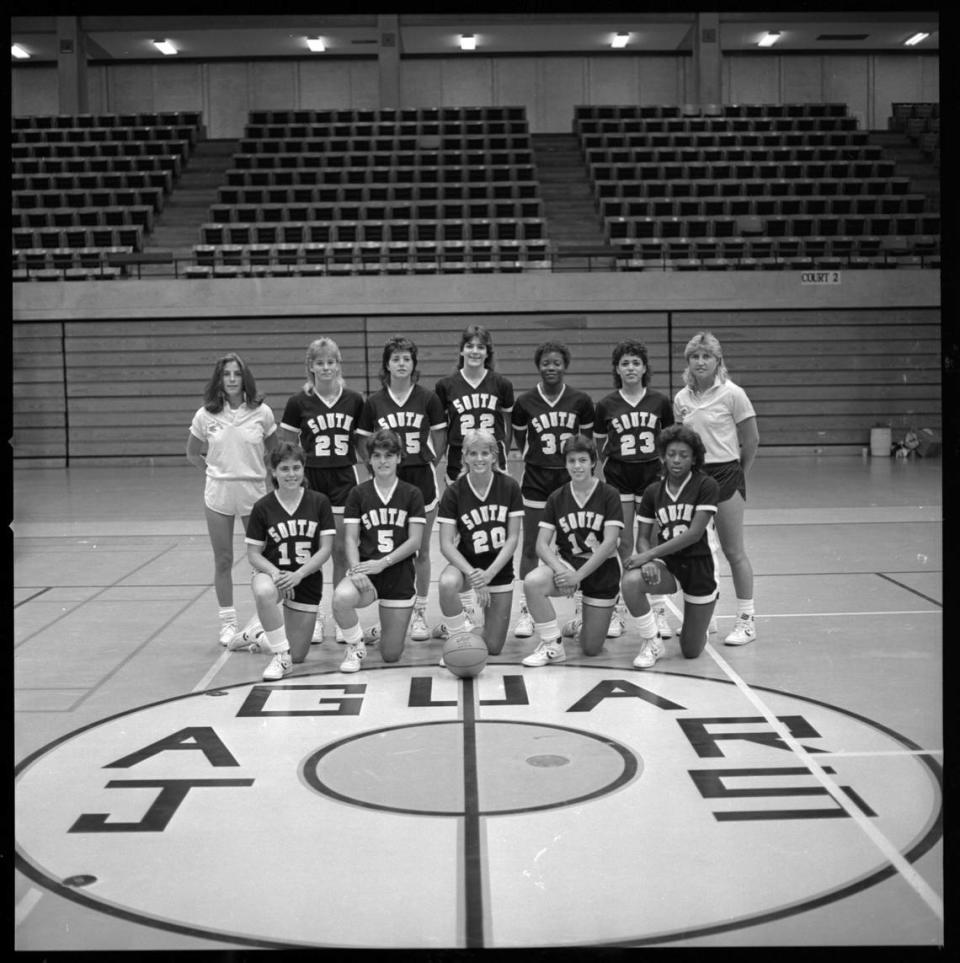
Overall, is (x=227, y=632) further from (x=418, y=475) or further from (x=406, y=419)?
(x=406, y=419)

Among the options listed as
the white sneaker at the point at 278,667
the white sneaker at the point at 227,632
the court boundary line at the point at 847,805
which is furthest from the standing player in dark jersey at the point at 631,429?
the white sneaker at the point at 227,632

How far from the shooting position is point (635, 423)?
719cm

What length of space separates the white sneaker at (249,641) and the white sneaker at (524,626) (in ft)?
5.30

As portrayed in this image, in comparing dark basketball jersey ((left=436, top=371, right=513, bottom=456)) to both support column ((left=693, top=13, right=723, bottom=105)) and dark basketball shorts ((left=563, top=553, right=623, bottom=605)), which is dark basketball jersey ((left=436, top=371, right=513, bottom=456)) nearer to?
dark basketball shorts ((left=563, top=553, right=623, bottom=605))

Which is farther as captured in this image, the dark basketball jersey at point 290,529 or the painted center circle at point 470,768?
the dark basketball jersey at point 290,529

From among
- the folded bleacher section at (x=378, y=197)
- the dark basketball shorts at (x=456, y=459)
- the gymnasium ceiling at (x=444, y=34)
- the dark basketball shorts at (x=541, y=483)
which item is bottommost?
the dark basketball shorts at (x=541, y=483)

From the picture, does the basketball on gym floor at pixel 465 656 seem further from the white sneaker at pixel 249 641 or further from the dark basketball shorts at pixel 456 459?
the dark basketball shorts at pixel 456 459

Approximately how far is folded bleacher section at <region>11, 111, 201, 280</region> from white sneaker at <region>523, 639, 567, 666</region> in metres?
16.3

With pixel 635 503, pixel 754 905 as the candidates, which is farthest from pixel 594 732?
pixel 635 503

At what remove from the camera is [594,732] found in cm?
525

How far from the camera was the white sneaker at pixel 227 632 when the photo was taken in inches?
278

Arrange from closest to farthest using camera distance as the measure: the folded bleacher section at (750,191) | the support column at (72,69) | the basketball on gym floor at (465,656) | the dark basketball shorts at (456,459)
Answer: the basketball on gym floor at (465,656) < the dark basketball shorts at (456,459) < the folded bleacher section at (750,191) < the support column at (72,69)

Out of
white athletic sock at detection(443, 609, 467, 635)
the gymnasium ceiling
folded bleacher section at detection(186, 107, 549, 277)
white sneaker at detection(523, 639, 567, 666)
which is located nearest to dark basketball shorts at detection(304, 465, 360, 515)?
white athletic sock at detection(443, 609, 467, 635)

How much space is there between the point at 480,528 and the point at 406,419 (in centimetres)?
97
